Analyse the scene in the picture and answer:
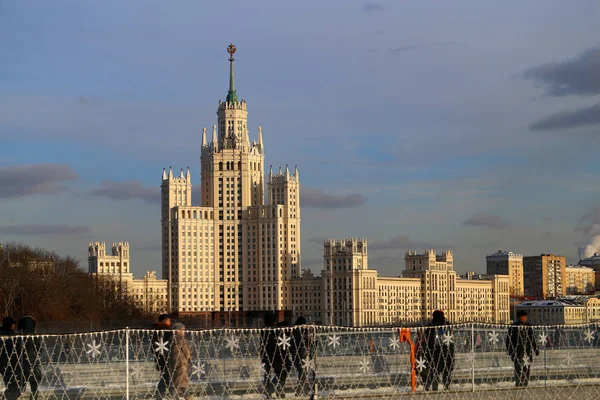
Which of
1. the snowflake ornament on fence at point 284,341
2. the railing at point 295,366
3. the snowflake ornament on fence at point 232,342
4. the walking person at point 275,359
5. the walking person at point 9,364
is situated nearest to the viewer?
the walking person at point 9,364

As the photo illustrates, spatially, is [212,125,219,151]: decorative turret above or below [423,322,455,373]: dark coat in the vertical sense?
above

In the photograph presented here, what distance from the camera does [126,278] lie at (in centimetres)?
19200

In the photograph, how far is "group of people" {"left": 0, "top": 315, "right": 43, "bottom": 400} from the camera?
25906 millimetres

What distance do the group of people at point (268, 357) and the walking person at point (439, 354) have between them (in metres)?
3.28

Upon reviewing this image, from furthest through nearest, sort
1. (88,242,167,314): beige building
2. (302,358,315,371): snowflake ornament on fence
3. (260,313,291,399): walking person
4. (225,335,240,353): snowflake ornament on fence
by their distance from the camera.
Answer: (88,242,167,314): beige building < (260,313,291,399): walking person < (225,335,240,353): snowflake ornament on fence < (302,358,315,371): snowflake ornament on fence

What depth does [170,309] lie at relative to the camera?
188 meters

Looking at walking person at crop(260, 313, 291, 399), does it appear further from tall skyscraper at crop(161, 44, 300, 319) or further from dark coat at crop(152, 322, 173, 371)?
tall skyscraper at crop(161, 44, 300, 319)

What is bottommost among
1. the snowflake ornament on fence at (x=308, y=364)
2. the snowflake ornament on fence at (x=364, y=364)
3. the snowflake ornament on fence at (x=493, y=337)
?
the snowflake ornament on fence at (x=364, y=364)

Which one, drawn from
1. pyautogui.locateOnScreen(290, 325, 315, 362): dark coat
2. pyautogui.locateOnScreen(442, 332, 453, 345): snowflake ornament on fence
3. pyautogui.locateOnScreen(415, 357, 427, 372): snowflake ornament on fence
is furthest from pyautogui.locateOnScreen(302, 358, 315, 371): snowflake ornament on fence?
pyautogui.locateOnScreen(442, 332, 453, 345): snowflake ornament on fence

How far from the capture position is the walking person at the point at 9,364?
25844 millimetres

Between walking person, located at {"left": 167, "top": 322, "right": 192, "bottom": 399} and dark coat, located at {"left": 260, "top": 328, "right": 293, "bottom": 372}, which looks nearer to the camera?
walking person, located at {"left": 167, "top": 322, "right": 192, "bottom": 399}

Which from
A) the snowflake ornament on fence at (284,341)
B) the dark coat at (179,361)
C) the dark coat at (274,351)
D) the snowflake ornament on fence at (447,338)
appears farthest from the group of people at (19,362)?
the snowflake ornament on fence at (447,338)

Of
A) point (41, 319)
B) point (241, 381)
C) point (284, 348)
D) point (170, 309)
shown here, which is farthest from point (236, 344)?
point (170, 309)

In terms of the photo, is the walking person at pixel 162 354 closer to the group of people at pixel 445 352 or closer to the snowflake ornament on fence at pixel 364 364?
the snowflake ornament on fence at pixel 364 364
